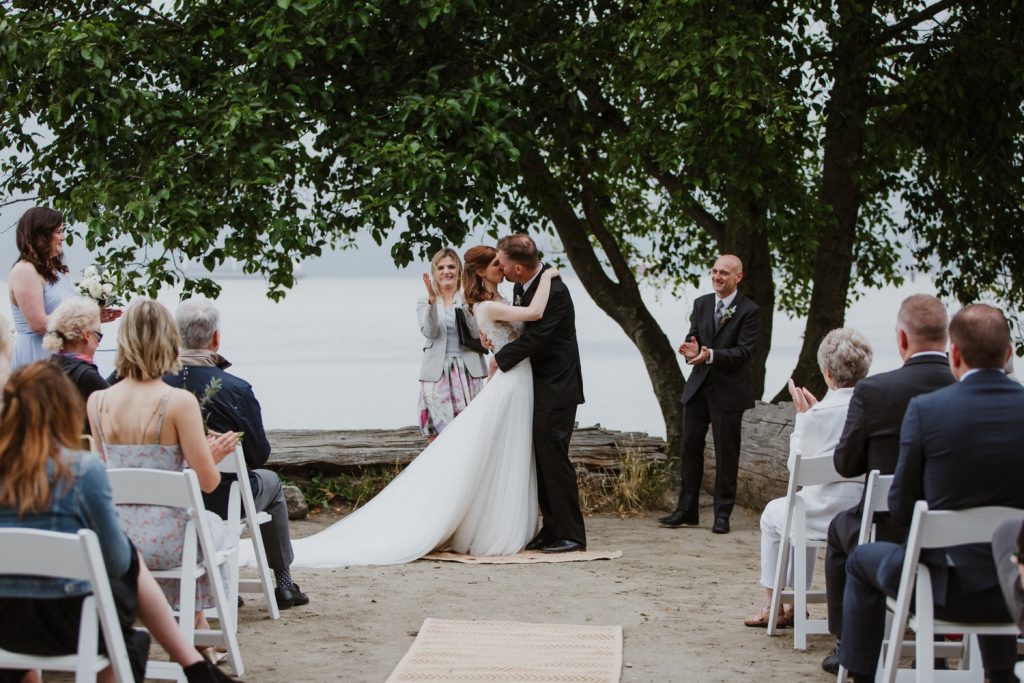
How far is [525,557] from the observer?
301 inches

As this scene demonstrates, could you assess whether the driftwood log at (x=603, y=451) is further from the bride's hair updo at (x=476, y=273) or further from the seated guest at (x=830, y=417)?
the seated guest at (x=830, y=417)

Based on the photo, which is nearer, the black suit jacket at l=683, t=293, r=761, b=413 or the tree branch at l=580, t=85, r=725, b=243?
the black suit jacket at l=683, t=293, r=761, b=413

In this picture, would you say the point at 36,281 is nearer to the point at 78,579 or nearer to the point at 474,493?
the point at 474,493

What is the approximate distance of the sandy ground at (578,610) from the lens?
209 inches

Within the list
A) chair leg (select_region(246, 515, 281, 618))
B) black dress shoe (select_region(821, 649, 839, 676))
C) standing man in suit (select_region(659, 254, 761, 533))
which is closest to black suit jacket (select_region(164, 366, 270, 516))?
chair leg (select_region(246, 515, 281, 618))

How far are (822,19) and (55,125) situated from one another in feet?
18.3

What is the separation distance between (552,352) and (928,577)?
3984 mm

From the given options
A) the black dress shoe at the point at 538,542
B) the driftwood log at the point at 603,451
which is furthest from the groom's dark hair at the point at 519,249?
the driftwood log at the point at 603,451

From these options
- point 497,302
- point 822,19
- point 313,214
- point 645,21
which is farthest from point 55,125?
point 822,19

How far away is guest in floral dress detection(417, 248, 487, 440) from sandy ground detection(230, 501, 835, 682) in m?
1.31

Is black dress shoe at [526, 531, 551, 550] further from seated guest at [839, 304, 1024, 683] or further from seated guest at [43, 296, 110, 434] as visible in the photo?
seated guest at [839, 304, 1024, 683]

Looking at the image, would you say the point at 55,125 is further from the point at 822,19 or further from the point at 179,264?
the point at 822,19

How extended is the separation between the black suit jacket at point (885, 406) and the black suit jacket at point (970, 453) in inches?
24.2

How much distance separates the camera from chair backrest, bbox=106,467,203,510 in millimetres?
4625
